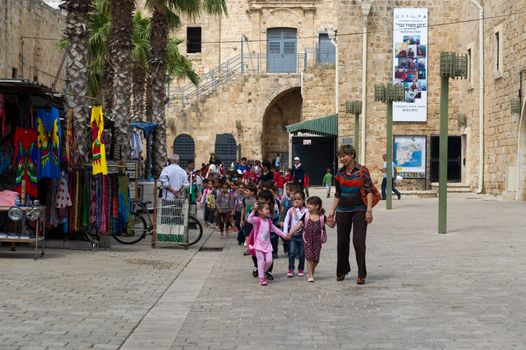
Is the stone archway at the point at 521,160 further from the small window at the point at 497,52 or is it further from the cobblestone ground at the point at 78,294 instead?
the cobblestone ground at the point at 78,294

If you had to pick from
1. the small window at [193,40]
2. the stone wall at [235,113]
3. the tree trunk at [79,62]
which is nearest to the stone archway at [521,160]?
the tree trunk at [79,62]

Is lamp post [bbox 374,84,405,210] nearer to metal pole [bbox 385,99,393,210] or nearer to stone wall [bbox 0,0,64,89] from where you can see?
metal pole [bbox 385,99,393,210]

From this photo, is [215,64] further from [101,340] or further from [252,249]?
[101,340]

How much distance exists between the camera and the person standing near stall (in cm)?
1026


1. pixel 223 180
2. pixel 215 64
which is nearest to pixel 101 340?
pixel 223 180

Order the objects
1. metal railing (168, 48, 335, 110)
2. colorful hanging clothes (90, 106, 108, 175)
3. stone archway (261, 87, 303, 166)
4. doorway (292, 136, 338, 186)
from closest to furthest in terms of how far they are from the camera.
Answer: colorful hanging clothes (90, 106, 108, 175) → doorway (292, 136, 338, 186) → metal railing (168, 48, 335, 110) → stone archway (261, 87, 303, 166)

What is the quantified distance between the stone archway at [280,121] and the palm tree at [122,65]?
2551 cm

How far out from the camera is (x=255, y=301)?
8688mm

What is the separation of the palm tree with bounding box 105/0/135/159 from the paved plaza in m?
5.70

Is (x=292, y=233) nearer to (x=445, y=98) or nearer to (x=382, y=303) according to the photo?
(x=382, y=303)

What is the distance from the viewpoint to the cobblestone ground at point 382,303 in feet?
21.7

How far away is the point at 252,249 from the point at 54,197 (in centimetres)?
402

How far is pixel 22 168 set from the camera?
12477 mm

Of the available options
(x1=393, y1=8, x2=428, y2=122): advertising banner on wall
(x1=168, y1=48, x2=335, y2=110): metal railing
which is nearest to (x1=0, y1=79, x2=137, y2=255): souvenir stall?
(x1=393, y1=8, x2=428, y2=122): advertising banner on wall
